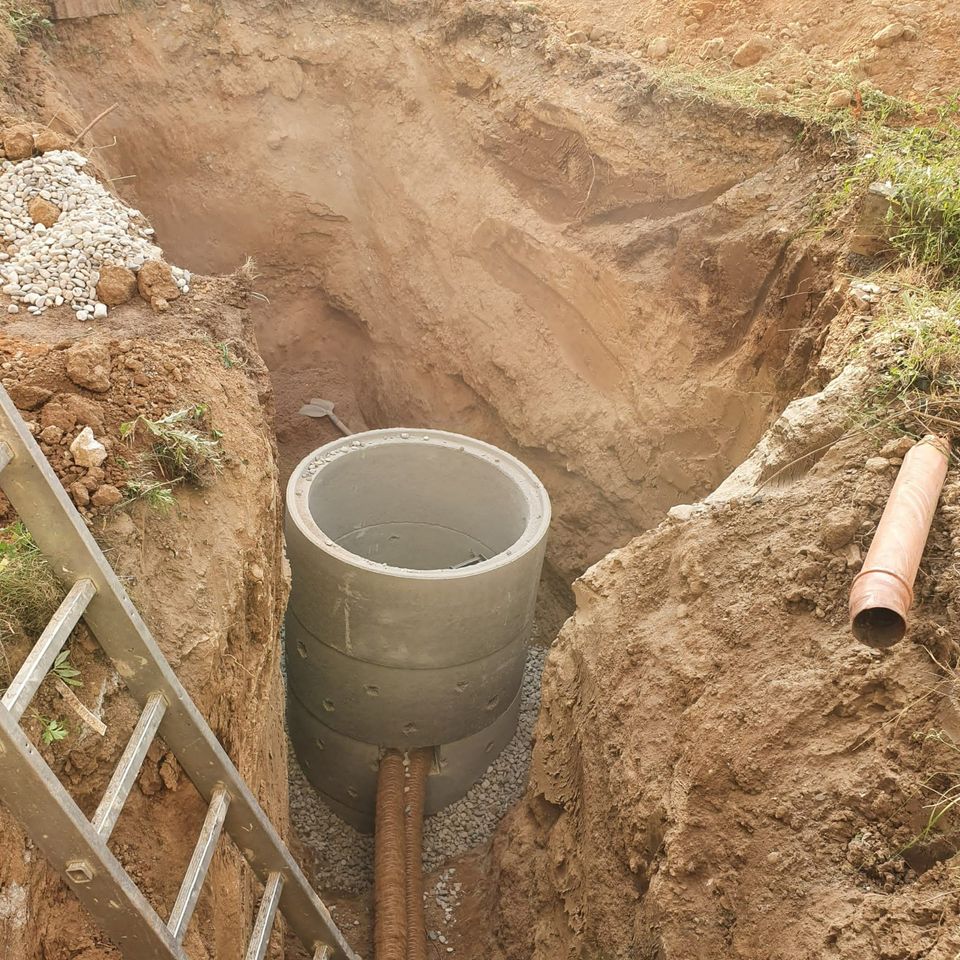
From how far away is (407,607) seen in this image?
17.4ft

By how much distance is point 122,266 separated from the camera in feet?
15.9

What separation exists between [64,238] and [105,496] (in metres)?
2.28

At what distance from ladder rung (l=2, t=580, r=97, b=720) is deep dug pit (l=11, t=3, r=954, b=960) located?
3.46 feet

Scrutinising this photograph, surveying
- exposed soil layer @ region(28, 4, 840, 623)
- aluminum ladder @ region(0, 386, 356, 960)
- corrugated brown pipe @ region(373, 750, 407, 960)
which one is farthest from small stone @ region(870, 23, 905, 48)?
aluminum ladder @ region(0, 386, 356, 960)

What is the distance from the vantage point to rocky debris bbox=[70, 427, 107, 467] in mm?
3398

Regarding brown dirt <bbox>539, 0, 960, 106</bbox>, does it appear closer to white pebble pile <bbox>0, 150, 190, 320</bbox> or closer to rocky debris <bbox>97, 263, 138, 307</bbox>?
white pebble pile <bbox>0, 150, 190, 320</bbox>

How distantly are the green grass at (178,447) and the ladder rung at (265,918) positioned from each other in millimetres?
1688

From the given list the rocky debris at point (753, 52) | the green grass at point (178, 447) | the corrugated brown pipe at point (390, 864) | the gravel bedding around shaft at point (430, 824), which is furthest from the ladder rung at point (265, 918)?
the rocky debris at point (753, 52)

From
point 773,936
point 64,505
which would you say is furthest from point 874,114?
point 64,505

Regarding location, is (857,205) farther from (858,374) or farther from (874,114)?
(858,374)

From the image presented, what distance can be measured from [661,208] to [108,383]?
4.46 m

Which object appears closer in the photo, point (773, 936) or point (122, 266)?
point (773, 936)

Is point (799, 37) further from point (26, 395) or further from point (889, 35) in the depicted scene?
point (26, 395)

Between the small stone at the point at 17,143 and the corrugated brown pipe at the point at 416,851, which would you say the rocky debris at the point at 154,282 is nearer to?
the small stone at the point at 17,143
